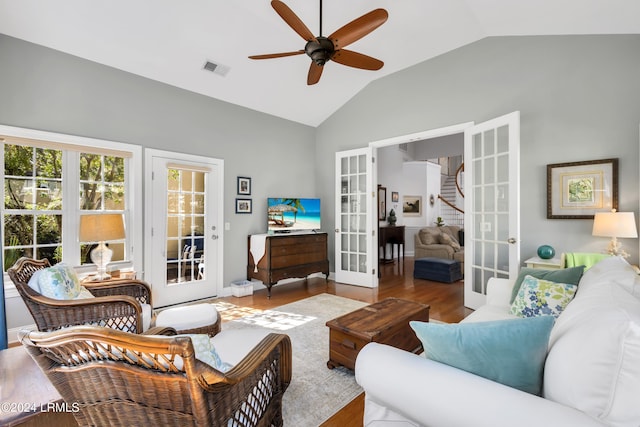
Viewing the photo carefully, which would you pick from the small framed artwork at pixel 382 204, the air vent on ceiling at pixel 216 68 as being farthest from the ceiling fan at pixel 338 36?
the small framed artwork at pixel 382 204

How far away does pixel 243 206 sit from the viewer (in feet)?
16.0

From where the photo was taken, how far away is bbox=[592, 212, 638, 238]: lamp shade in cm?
274

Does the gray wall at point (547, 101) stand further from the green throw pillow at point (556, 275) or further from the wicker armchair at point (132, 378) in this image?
the wicker armchair at point (132, 378)

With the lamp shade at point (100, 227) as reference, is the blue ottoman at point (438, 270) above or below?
below

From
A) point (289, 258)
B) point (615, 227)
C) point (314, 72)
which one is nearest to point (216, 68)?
point (314, 72)

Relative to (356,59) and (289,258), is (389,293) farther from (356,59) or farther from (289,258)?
(356,59)

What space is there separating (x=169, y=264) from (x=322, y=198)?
294cm

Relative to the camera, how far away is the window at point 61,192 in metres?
3.07

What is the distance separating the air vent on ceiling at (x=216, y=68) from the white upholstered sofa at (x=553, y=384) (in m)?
3.96

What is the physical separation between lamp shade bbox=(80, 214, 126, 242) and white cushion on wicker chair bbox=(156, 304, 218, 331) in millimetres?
1047

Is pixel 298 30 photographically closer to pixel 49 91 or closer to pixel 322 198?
pixel 49 91

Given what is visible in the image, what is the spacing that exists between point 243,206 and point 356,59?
9.47 feet

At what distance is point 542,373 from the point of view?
1085 millimetres

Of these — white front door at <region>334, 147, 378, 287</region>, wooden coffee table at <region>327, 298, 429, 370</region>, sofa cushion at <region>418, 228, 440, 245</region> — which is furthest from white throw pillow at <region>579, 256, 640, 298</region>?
sofa cushion at <region>418, 228, 440, 245</region>
